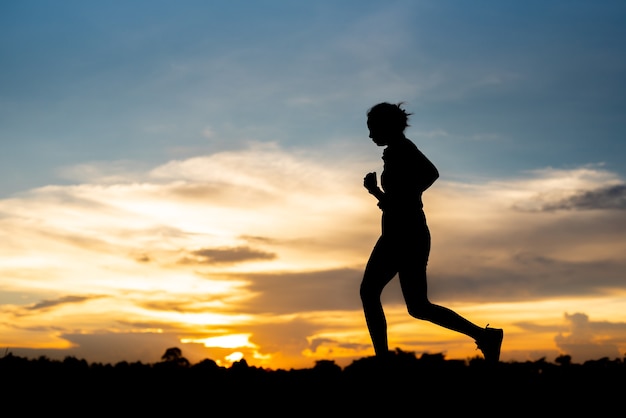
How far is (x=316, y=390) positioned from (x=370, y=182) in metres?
2.13

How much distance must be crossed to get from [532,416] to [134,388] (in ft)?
11.7

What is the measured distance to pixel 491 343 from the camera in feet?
23.5

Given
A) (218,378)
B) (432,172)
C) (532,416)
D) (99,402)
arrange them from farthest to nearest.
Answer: (218,378)
(432,172)
(99,402)
(532,416)

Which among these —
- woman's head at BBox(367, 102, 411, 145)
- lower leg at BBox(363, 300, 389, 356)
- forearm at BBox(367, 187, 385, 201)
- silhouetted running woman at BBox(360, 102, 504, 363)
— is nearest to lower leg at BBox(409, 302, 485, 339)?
silhouetted running woman at BBox(360, 102, 504, 363)

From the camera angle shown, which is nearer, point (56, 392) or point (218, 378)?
point (56, 392)

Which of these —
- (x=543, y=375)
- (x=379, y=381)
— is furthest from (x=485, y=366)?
(x=379, y=381)

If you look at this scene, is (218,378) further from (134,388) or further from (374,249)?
(374,249)

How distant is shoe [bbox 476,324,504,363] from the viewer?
23.5ft

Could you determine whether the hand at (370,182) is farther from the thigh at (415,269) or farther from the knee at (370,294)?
the knee at (370,294)

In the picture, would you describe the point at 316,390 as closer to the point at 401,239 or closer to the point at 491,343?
the point at 401,239

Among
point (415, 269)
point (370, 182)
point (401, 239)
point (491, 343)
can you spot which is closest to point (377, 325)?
point (415, 269)

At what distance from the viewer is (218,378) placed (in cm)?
742

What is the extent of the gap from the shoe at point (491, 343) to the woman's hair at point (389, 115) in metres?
2.31

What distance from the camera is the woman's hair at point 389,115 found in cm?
721
